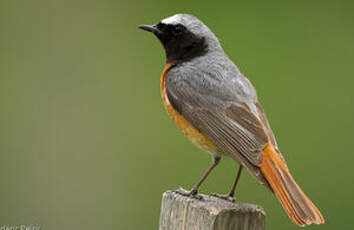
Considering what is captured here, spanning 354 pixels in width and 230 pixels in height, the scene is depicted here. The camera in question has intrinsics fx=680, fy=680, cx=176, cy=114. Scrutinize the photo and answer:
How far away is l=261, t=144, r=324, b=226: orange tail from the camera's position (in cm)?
411

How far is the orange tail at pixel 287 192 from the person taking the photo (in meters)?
4.11

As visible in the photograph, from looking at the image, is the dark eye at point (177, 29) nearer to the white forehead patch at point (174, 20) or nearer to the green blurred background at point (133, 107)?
the white forehead patch at point (174, 20)

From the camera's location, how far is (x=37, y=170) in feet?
26.7

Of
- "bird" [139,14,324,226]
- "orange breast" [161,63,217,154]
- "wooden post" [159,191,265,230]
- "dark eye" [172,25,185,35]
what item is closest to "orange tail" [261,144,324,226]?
"bird" [139,14,324,226]

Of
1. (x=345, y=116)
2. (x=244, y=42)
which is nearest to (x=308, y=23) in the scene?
(x=244, y=42)

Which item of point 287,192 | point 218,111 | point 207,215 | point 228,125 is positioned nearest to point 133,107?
point 218,111

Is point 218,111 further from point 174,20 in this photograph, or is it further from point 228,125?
point 174,20

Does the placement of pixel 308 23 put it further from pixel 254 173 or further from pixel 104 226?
pixel 254 173

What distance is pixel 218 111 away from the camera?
16.2ft

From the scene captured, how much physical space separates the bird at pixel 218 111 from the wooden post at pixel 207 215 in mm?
186

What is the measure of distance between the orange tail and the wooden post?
0.24 meters

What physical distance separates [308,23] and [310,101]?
1241 mm

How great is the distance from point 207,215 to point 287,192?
650mm

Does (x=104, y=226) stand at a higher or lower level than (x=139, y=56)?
lower
